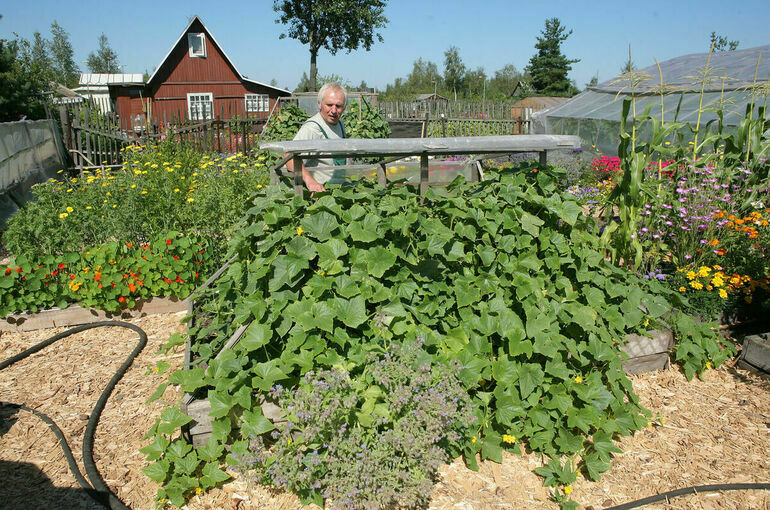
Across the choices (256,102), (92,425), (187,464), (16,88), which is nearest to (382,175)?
(187,464)

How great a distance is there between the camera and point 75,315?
4016 mm

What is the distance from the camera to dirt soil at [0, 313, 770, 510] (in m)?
2.29

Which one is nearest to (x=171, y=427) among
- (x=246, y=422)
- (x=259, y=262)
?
(x=246, y=422)

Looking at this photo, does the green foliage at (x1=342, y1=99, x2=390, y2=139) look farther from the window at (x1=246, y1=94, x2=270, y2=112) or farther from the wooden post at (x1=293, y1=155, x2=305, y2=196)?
the window at (x1=246, y1=94, x2=270, y2=112)

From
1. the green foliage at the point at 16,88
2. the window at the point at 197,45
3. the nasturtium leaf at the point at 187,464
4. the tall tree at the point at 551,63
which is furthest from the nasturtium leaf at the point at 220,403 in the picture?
the tall tree at the point at 551,63

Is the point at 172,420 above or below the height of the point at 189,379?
below

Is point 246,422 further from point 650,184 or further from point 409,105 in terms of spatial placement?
point 409,105

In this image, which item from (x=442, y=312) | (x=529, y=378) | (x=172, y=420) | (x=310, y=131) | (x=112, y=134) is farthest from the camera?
(x=112, y=134)

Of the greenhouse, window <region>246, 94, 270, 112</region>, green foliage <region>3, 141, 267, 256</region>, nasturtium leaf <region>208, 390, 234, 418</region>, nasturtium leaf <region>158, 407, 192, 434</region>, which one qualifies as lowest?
nasturtium leaf <region>158, 407, 192, 434</region>

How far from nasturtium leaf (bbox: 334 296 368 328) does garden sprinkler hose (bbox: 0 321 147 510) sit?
1.25m

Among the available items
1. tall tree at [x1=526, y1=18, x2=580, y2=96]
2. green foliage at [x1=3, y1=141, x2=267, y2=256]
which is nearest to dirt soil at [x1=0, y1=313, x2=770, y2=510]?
green foliage at [x1=3, y1=141, x2=267, y2=256]

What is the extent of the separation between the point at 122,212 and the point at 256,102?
27.9 meters

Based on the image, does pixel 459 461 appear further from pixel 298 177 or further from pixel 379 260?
pixel 298 177

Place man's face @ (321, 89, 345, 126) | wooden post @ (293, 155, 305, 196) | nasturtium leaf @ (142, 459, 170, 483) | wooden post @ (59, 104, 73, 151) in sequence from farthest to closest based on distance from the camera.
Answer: wooden post @ (59, 104, 73, 151)
man's face @ (321, 89, 345, 126)
wooden post @ (293, 155, 305, 196)
nasturtium leaf @ (142, 459, 170, 483)
